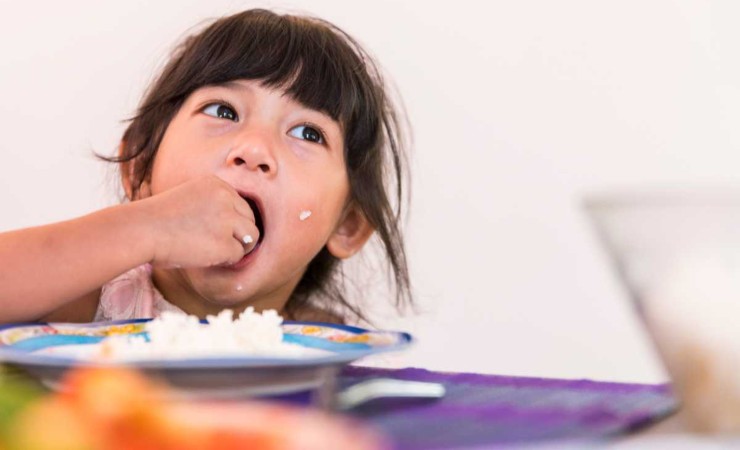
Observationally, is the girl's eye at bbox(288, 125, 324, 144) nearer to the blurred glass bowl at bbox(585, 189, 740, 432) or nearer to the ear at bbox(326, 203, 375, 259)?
the ear at bbox(326, 203, 375, 259)

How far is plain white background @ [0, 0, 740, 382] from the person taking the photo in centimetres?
203

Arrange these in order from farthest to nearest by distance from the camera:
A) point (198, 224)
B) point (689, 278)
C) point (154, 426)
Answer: point (198, 224) → point (689, 278) → point (154, 426)

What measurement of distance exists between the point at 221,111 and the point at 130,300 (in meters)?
0.28

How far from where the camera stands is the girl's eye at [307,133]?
4.08ft

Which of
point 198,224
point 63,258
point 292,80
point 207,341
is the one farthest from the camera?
point 292,80

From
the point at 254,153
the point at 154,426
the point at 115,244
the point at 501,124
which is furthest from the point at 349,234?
the point at 154,426

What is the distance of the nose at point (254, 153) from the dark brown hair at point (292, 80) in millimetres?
89

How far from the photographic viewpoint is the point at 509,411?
2.10ft

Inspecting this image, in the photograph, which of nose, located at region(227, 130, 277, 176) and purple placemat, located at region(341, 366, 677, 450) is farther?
nose, located at region(227, 130, 277, 176)

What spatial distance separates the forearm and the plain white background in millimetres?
1129

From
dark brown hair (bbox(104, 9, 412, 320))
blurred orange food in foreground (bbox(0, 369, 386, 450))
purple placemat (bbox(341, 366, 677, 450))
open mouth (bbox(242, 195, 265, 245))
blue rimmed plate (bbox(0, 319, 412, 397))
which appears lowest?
blurred orange food in foreground (bbox(0, 369, 386, 450))

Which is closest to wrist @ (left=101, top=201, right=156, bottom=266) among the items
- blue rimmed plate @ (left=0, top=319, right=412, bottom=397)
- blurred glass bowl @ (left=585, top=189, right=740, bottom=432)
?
blue rimmed plate @ (left=0, top=319, right=412, bottom=397)

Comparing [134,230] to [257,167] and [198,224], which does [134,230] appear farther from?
[257,167]

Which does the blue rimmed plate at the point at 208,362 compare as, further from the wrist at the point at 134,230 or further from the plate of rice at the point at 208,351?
the wrist at the point at 134,230
